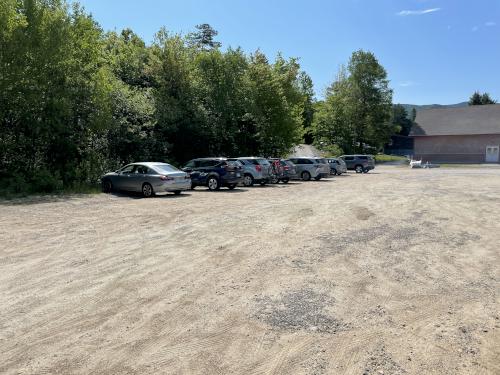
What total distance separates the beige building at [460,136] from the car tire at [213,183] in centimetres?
5134

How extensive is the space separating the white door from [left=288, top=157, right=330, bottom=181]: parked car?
135 ft

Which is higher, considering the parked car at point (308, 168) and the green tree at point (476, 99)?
the green tree at point (476, 99)

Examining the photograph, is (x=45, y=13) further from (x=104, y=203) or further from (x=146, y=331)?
(x=146, y=331)

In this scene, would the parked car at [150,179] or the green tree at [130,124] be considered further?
the green tree at [130,124]

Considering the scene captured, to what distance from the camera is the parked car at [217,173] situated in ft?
74.2

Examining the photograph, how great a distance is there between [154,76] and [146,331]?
29197 mm

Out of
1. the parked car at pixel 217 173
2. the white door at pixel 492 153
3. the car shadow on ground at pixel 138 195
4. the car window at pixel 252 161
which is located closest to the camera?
the car shadow on ground at pixel 138 195

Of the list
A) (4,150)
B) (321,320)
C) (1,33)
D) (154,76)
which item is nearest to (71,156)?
(4,150)

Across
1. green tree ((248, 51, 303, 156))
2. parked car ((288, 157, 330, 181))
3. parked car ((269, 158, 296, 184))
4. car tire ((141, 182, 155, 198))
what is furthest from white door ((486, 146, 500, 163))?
car tire ((141, 182, 155, 198))

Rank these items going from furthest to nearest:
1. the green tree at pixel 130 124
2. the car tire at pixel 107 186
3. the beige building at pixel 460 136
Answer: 1. the beige building at pixel 460 136
2. the green tree at pixel 130 124
3. the car tire at pixel 107 186

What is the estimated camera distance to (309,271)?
7.24 m

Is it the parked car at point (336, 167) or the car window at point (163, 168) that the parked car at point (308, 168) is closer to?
the parked car at point (336, 167)

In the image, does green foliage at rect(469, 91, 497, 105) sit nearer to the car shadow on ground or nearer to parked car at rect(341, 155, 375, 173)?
parked car at rect(341, 155, 375, 173)

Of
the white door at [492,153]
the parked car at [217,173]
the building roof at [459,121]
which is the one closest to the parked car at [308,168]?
the parked car at [217,173]
